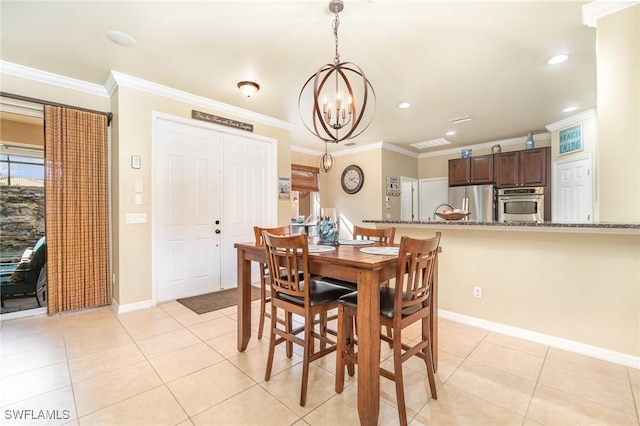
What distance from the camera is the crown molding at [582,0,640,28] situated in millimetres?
1964

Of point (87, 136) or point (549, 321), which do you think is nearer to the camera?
point (549, 321)

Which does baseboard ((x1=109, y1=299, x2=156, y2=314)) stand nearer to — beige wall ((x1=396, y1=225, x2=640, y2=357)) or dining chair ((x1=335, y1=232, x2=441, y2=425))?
dining chair ((x1=335, y1=232, x2=441, y2=425))

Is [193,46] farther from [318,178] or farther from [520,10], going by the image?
[318,178]

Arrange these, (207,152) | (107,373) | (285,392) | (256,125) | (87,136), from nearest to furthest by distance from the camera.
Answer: (285,392) < (107,373) < (87,136) < (207,152) < (256,125)

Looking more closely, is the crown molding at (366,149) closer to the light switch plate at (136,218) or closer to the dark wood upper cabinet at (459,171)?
the dark wood upper cabinet at (459,171)

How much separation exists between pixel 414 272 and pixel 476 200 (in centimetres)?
466

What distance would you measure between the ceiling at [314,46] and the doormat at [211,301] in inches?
101

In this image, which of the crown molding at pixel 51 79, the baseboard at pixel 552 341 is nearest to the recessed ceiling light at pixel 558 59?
the baseboard at pixel 552 341

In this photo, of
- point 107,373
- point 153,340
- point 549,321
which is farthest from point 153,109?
point 549,321

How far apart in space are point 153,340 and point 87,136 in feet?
7.72

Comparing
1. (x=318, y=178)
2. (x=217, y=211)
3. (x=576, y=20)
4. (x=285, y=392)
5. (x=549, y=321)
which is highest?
(x=576, y=20)

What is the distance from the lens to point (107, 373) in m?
1.95

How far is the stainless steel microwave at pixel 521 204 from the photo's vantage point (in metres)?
4.79

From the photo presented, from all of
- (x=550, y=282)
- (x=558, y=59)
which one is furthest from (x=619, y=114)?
(x=550, y=282)
